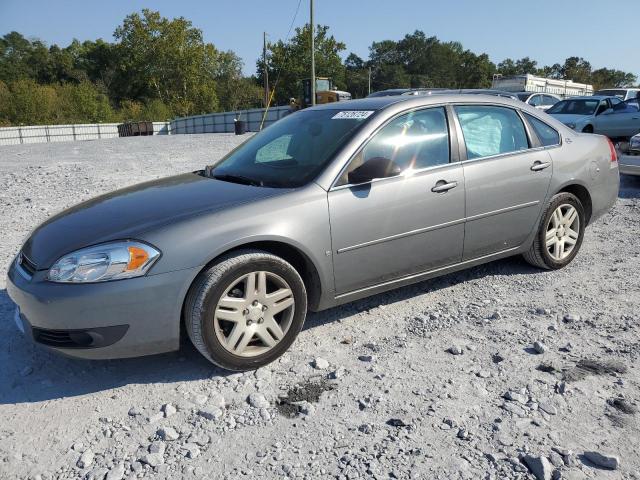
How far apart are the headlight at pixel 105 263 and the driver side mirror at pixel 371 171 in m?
1.32

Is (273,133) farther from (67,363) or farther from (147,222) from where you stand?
(67,363)

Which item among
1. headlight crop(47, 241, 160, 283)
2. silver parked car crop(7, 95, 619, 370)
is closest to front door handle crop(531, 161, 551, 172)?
silver parked car crop(7, 95, 619, 370)

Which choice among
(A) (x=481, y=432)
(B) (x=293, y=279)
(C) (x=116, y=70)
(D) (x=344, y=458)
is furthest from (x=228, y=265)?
(C) (x=116, y=70)

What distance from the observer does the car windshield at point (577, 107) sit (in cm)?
1450

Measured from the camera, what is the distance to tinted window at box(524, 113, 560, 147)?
456cm

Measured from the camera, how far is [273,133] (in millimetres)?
4398

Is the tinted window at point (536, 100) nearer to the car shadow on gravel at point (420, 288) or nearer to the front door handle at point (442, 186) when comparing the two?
the car shadow on gravel at point (420, 288)

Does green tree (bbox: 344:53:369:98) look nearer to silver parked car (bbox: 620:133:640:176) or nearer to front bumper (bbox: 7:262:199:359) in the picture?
silver parked car (bbox: 620:133:640:176)

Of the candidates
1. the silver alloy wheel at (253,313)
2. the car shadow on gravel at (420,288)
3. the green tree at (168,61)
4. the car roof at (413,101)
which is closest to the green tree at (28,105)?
the green tree at (168,61)

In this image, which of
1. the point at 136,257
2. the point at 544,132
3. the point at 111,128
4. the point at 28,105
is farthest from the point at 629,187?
the point at 28,105

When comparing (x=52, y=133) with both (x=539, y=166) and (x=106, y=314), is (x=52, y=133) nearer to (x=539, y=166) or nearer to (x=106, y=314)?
(x=539, y=166)

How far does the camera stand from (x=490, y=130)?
169 inches

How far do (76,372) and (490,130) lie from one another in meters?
3.40

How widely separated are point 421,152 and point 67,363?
2.70 meters
